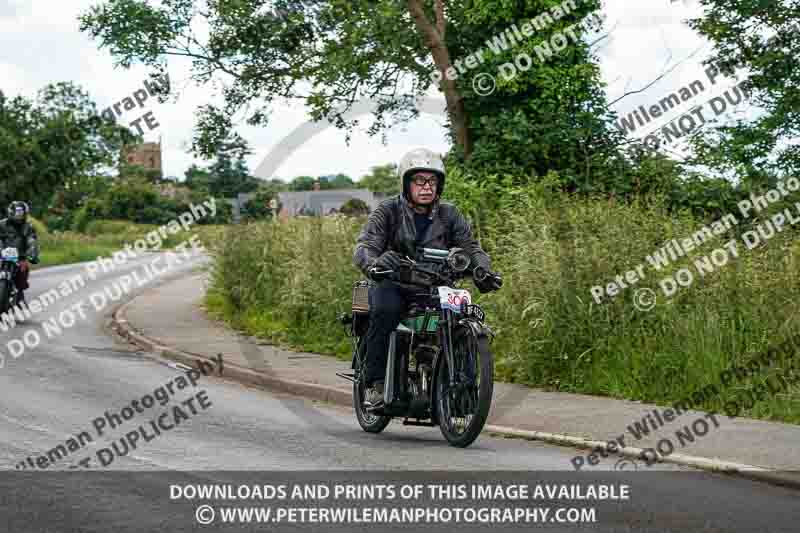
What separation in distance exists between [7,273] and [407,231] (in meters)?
13.2

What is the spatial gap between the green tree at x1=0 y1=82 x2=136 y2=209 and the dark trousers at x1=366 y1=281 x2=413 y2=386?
61.0 metres

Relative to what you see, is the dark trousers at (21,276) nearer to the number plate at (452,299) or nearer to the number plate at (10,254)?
the number plate at (10,254)

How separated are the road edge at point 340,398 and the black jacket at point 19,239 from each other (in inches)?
78.3

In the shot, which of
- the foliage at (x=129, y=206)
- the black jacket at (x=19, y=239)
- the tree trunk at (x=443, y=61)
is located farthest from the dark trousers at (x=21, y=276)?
the foliage at (x=129, y=206)

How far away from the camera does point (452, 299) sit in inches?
348

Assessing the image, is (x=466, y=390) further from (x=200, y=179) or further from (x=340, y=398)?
(x=200, y=179)

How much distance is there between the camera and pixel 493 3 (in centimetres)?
2136

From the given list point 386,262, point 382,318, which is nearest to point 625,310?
point 382,318

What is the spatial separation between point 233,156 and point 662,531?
2073cm

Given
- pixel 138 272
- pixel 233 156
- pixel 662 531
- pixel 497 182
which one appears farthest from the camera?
pixel 138 272

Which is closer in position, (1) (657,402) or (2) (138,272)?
(1) (657,402)

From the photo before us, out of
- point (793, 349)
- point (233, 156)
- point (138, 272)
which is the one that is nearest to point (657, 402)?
point (793, 349)

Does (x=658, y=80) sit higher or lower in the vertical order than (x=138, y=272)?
higher

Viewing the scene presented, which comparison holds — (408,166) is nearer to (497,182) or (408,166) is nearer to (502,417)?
(502,417)
